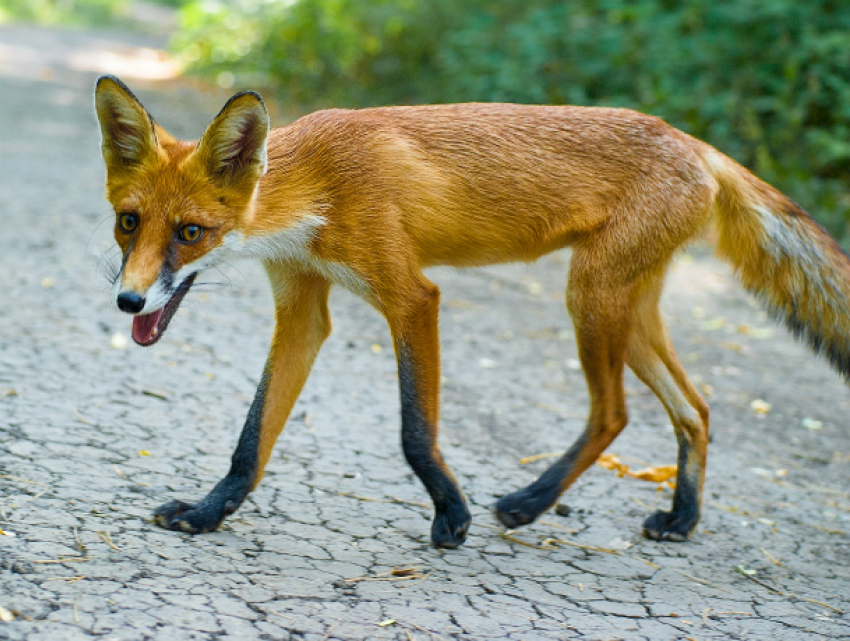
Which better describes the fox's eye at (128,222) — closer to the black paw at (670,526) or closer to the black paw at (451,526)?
the black paw at (451,526)

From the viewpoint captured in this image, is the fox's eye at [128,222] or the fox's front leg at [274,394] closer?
the fox's eye at [128,222]

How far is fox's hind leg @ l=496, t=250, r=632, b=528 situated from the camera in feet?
13.1

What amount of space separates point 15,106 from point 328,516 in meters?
11.8

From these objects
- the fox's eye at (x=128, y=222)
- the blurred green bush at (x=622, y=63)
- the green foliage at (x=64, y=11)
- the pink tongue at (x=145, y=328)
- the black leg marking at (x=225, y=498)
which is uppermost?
the green foliage at (x=64, y=11)

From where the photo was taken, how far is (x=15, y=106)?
1355 cm

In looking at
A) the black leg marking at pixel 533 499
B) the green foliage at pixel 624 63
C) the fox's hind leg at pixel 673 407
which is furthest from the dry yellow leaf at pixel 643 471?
the green foliage at pixel 624 63

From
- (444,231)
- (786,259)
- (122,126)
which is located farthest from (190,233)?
(786,259)

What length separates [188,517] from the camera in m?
3.64

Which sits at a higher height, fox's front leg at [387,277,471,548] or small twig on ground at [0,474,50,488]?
fox's front leg at [387,277,471,548]

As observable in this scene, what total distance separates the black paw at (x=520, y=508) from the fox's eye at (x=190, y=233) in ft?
5.83

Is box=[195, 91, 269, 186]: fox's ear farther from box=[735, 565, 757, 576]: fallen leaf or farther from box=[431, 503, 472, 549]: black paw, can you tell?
box=[735, 565, 757, 576]: fallen leaf

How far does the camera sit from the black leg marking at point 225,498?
364 cm

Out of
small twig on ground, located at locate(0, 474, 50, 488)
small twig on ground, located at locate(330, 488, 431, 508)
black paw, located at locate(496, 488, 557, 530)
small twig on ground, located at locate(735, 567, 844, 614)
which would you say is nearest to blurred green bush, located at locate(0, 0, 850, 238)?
small twig on ground, located at locate(735, 567, 844, 614)

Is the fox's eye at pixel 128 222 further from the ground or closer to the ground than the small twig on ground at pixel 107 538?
further from the ground
